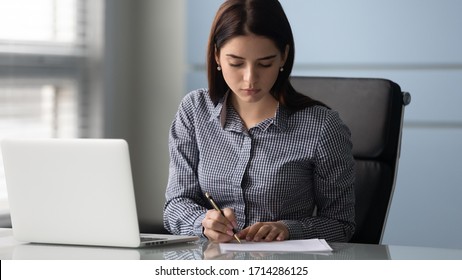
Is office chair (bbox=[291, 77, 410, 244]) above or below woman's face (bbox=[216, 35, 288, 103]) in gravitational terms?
below

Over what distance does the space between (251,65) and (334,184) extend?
398 millimetres

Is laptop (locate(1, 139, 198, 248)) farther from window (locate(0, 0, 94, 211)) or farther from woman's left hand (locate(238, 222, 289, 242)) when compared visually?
window (locate(0, 0, 94, 211))

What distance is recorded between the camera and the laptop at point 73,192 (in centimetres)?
200

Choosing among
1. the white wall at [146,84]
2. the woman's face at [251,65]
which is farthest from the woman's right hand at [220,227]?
the white wall at [146,84]

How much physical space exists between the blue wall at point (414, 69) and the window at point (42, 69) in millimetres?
1101

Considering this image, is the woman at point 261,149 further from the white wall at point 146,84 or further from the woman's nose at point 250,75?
the white wall at point 146,84

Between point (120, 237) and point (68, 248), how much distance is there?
0.14 meters

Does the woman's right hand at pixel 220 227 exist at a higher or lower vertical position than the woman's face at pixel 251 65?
lower

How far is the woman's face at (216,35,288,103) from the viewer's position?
2.46m

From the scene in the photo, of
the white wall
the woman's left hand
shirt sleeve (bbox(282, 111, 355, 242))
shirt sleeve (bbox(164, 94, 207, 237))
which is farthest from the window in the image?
the woman's left hand

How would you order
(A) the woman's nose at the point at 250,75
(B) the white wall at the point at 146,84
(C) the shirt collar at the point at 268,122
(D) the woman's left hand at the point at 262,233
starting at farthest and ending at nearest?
(B) the white wall at the point at 146,84 < (C) the shirt collar at the point at 268,122 < (A) the woman's nose at the point at 250,75 < (D) the woman's left hand at the point at 262,233

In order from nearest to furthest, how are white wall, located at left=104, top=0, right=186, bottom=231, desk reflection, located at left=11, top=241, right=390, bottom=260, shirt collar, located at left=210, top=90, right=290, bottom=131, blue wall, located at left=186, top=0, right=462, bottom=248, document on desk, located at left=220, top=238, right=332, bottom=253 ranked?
desk reflection, located at left=11, top=241, right=390, bottom=260
document on desk, located at left=220, top=238, right=332, bottom=253
shirt collar, located at left=210, top=90, right=290, bottom=131
blue wall, located at left=186, top=0, right=462, bottom=248
white wall, located at left=104, top=0, right=186, bottom=231

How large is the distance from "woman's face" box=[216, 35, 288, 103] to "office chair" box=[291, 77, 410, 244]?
1.04 ft
